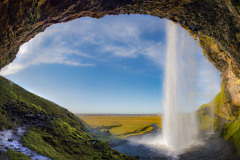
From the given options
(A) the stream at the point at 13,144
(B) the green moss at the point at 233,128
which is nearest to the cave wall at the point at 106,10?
(A) the stream at the point at 13,144

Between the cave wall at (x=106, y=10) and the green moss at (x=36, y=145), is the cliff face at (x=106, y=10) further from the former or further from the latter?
the green moss at (x=36, y=145)

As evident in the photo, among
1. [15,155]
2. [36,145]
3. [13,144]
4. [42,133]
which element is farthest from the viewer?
[42,133]

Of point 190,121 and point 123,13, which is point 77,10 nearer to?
point 123,13

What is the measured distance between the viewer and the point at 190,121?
140 ft

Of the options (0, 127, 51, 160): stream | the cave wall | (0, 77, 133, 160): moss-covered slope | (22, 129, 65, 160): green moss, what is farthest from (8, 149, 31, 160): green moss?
the cave wall

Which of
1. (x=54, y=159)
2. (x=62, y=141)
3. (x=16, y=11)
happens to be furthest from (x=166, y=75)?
(x=16, y=11)

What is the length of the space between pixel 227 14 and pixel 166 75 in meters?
32.2

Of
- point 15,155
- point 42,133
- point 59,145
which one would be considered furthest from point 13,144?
point 59,145

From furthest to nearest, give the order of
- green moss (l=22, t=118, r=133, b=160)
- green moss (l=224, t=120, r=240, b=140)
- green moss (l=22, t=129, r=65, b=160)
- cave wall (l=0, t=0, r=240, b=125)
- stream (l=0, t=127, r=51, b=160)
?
green moss (l=224, t=120, r=240, b=140)
green moss (l=22, t=118, r=133, b=160)
green moss (l=22, t=129, r=65, b=160)
stream (l=0, t=127, r=51, b=160)
cave wall (l=0, t=0, r=240, b=125)

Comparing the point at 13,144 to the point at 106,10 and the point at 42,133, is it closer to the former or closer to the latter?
the point at 42,133

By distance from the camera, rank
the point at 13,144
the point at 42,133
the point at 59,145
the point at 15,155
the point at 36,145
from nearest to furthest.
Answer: the point at 15,155, the point at 13,144, the point at 36,145, the point at 59,145, the point at 42,133

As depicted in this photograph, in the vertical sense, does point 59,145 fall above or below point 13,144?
below

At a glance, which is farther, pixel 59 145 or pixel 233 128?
pixel 233 128

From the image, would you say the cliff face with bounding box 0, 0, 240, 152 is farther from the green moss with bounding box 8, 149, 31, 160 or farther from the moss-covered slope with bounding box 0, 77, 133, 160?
the green moss with bounding box 8, 149, 31, 160
